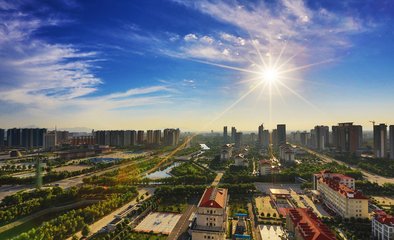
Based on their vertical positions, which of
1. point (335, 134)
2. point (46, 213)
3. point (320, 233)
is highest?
point (335, 134)

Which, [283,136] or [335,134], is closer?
[335,134]

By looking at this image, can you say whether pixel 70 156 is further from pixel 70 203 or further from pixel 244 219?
pixel 244 219

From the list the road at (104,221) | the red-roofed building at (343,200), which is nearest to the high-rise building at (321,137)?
the red-roofed building at (343,200)

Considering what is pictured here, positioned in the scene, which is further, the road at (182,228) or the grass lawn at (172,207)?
the grass lawn at (172,207)

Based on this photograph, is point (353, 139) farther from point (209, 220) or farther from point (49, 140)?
point (49, 140)

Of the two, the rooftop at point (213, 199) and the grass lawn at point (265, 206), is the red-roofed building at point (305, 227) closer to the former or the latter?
the grass lawn at point (265, 206)

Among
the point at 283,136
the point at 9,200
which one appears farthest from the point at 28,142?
the point at 283,136
